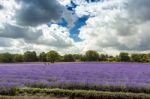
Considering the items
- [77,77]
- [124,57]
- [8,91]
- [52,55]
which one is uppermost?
[52,55]

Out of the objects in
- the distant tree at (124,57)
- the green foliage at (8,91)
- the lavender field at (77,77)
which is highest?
the distant tree at (124,57)

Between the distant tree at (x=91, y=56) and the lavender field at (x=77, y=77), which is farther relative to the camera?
the distant tree at (x=91, y=56)

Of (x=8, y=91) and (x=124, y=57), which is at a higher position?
(x=124, y=57)

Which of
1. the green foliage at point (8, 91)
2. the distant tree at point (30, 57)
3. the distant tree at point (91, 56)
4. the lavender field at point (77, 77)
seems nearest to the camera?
the green foliage at point (8, 91)

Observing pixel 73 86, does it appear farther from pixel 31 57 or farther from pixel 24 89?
pixel 31 57

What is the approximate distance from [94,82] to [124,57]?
196 feet

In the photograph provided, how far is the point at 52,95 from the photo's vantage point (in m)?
15.0

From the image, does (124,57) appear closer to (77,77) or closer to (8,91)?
(77,77)

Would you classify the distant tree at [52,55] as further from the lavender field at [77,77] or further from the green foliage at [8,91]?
the green foliage at [8,91]

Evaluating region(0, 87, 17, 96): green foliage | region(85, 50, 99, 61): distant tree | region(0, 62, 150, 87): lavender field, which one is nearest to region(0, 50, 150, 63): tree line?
region(85, 50, 99, 61): distant tree

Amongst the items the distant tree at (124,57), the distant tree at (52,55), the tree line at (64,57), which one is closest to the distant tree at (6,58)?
the tree line at (64,57)

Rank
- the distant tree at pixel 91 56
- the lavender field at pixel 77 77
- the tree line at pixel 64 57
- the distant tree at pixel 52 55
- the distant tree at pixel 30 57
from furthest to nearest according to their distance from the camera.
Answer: the distant tree at pixel 30 57 → the distant tree at pixel 91 56 → the tree line at pixel 64 57 → the distant tree at pixel 52 55 → the lavender field at pixel 77 77

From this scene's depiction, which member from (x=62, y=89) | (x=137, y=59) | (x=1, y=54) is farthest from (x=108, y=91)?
(x=1, y=54)

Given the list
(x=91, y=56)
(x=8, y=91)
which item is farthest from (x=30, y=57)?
(x=8, y=91)
